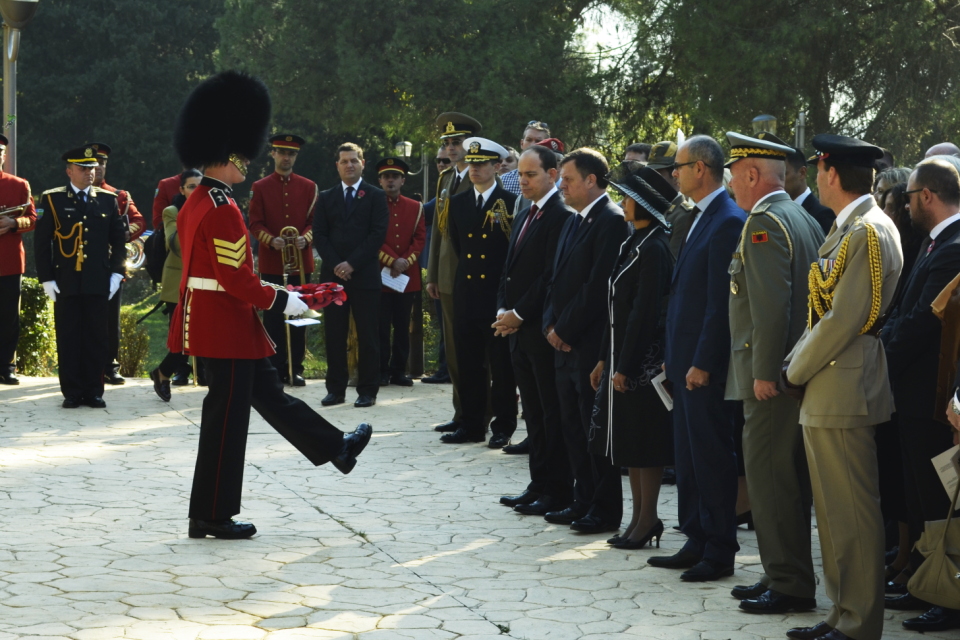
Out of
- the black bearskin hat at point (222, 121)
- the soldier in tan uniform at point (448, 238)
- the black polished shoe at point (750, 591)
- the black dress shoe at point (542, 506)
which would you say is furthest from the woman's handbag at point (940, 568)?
the soldier in tan uniform at point (448, 238)

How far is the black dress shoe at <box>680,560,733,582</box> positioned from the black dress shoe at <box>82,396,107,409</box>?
21.2 ft

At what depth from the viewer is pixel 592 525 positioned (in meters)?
6.20

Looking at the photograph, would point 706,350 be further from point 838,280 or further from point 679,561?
point 679,561

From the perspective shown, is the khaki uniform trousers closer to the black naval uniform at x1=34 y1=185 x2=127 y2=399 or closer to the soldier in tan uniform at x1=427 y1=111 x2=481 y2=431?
the soldier in tan uniform at x1=427 y1=111 x2=481 y2=431

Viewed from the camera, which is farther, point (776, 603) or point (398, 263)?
point (398, 263)

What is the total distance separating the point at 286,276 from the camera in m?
11.3

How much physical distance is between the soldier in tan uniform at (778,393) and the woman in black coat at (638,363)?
84cm

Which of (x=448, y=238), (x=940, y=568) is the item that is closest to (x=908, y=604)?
(x=940, y=568)

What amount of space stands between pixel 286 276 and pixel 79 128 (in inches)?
1204

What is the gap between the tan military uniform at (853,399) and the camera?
166 inches

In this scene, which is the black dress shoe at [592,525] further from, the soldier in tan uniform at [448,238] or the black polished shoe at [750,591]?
the soldier in tan uniform at [448,238]

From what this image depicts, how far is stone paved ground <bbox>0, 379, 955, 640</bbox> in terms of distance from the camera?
181 inches

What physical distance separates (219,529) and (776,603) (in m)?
2.74

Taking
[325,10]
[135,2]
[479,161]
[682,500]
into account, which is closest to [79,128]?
[135,2]
